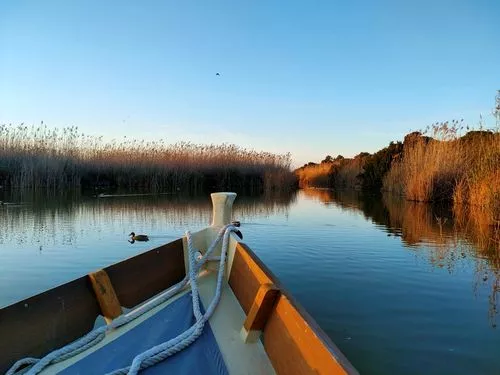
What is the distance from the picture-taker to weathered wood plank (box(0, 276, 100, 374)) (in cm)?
152

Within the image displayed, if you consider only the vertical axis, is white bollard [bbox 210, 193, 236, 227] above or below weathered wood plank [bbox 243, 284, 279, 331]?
above

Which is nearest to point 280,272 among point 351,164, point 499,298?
point 499,298

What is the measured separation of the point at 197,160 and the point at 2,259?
1890 centimetres

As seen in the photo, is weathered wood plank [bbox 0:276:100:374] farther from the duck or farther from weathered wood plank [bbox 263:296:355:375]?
the duck

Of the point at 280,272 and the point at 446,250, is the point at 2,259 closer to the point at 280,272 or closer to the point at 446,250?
the point at 280,272

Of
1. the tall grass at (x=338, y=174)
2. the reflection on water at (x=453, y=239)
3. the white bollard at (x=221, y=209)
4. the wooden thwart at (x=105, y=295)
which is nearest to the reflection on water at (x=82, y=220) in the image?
the reflection on water at (x=453, y=239)

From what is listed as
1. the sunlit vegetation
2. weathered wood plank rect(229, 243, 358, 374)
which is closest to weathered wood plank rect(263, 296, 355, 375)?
weathered wood plank rect(229, 243, 358, 374)

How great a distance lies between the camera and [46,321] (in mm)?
1691

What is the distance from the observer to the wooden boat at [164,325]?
1.50 meters

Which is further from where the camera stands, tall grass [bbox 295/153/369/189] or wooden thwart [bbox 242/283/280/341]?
tall grass [bbox 295/153/369/189]

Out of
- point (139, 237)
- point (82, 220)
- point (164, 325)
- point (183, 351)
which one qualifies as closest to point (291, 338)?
point (183, 351)

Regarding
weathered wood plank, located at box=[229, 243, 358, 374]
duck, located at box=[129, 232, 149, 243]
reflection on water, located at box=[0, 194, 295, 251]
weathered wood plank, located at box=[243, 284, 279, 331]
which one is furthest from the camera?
reflection on water, located at box=[0, 194, 295, 251]

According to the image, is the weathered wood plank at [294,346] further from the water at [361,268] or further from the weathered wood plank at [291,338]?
the water at [361,268]

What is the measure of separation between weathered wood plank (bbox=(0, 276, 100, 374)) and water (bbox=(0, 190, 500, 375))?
1.79 m
